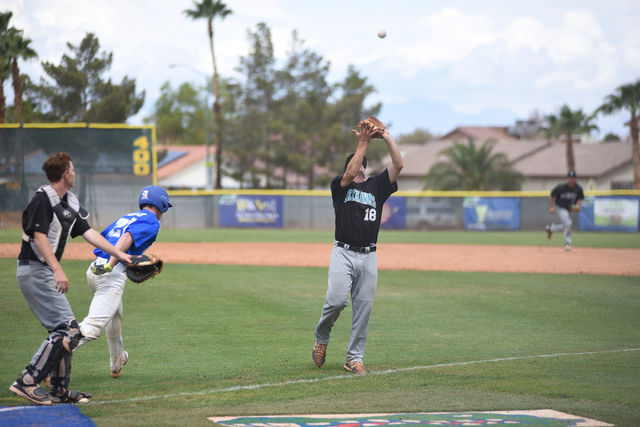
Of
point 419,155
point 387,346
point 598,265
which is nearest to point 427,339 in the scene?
point 387,346

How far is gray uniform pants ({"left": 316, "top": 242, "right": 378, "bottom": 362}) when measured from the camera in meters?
5.80

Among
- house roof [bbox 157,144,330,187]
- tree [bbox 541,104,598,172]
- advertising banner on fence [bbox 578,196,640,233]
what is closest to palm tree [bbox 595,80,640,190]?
tree [bbox 541,104,598,172]

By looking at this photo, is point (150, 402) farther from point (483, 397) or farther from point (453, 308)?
point (453, 308)

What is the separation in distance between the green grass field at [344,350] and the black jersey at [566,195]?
741 centimetres

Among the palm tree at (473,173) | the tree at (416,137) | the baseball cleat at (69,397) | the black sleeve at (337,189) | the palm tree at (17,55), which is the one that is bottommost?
the baseball cleat at (69,397)

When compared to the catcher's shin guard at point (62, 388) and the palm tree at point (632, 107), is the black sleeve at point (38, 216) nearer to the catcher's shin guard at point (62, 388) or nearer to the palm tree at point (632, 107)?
the catcher's shin guard at point (62, 388)

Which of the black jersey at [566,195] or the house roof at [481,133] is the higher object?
the house roof at [481,133]

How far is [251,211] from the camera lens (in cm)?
3319

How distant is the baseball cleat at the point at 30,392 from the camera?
15.0ft

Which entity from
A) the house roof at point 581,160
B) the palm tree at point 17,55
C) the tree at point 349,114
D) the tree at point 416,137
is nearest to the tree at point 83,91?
the palm tree at point 17,55

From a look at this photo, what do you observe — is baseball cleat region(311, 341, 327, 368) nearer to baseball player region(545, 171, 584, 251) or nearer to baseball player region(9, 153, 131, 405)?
baseball player region(9, 153, 131, 405)

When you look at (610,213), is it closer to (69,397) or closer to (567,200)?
(567,200)

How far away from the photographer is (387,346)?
7102 millimetres

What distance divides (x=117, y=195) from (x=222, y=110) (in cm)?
2518
